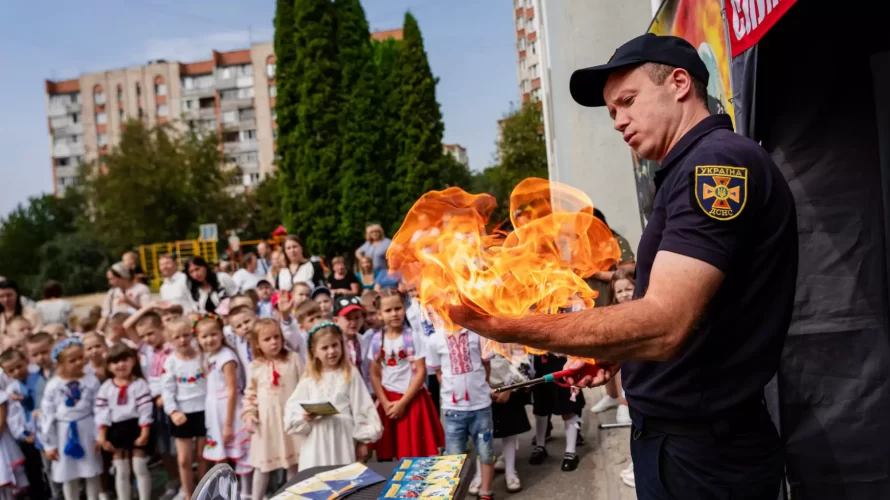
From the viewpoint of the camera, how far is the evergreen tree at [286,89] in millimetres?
24594

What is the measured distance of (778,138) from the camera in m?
3.11

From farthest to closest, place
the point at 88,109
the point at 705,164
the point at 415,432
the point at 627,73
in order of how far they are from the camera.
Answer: the point at 88,109 → the point at 415,432 → the point at 627,73 → the point at 705,164

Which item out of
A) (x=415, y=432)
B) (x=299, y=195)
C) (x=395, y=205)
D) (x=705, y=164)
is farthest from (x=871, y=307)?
(x=395, y=205)

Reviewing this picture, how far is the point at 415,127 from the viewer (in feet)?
98.2

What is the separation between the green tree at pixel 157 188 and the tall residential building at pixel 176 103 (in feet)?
134

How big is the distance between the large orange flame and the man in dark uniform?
25 centimetres

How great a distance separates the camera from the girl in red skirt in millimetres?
5598

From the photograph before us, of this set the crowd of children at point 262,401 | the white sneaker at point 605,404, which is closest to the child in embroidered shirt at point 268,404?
the crowd of children at point 262,401

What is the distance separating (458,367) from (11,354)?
4934mm

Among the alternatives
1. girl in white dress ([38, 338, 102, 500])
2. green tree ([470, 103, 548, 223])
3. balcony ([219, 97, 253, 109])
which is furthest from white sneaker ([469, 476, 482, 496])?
balcony ([219, 97, 253, 109])

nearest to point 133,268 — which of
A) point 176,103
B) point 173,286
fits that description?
point 173,286

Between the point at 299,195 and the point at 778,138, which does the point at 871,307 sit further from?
the point at 299,195

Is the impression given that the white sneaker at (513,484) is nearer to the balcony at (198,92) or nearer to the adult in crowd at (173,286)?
the adult in crowd at (173,286)

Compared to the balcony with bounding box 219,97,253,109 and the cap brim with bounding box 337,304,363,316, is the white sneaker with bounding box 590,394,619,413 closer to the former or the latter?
the cap brim with bounding box 337,304,363,316
